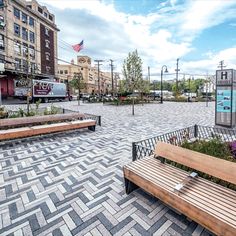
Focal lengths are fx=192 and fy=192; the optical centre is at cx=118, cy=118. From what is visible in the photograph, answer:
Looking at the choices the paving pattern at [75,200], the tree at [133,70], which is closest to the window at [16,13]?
the tree at [133,70]

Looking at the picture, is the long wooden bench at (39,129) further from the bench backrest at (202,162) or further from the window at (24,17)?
the window at (24,17)

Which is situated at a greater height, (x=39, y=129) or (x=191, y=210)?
(x=39, y=129)

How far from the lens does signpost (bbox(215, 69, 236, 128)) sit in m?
9.84

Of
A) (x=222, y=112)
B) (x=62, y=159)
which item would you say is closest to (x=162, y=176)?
(x=62, y=159)

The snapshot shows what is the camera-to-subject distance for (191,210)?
8.71 ft

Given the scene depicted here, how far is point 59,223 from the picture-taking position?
9.95ft

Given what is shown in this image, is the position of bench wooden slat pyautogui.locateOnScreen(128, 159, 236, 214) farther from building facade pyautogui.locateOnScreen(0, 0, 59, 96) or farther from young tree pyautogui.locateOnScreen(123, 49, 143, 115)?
building facade pyautogui.locateOnScreen(0, 0, 59, 96)

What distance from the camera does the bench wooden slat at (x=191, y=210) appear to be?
2.29 meters

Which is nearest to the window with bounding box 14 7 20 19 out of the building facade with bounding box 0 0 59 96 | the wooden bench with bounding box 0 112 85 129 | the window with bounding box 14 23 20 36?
the building facade with bounding box 0 0 59 96

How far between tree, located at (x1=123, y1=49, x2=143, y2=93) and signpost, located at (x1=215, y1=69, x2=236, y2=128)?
8.28 metres

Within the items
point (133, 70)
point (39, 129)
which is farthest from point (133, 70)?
point (39, 129)

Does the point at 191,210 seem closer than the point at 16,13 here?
Yes

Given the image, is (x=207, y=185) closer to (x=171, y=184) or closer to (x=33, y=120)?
(x=171, y=184)

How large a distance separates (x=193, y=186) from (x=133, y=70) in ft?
51.0
